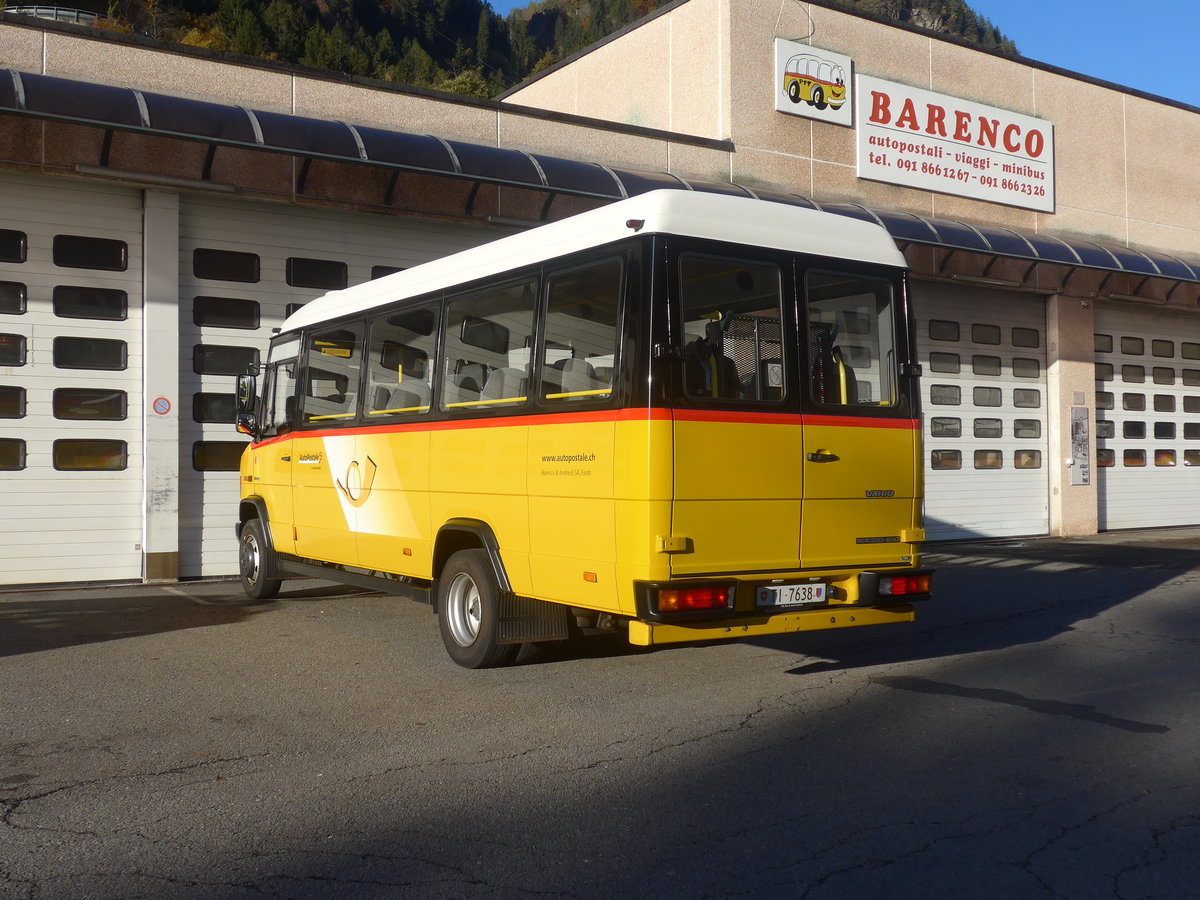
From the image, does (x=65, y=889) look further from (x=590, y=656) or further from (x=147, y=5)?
(x=147, y=5)

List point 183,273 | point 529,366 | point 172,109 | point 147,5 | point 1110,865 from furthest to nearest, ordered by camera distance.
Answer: point 147,5, point 183,273, point 172,109, point 529,366, point 1110,865

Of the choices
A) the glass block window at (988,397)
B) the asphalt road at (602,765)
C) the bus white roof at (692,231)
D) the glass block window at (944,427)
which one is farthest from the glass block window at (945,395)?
the bus white roof at (692,231)

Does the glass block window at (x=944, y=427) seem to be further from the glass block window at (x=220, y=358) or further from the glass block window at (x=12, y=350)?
the glass block window at (x=12, y=350)

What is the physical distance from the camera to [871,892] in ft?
12.7

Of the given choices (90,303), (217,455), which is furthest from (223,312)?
(217,455)

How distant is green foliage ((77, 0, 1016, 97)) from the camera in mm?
62562

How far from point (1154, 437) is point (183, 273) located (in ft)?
56.8

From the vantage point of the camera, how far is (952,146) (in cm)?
1938

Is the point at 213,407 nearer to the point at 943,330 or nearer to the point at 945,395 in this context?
the point at 945,395

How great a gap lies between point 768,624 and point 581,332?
1995mm

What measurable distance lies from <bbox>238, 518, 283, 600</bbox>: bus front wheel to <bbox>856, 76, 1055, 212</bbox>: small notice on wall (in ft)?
37.5

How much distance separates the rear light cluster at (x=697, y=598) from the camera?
6.26 m

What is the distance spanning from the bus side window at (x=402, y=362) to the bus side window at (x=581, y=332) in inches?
57.4

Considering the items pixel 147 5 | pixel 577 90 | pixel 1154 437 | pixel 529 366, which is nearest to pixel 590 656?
pixel 529 366
